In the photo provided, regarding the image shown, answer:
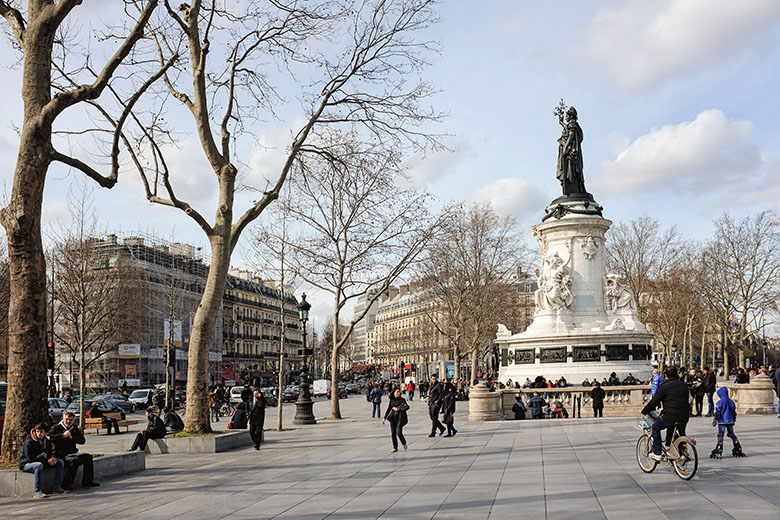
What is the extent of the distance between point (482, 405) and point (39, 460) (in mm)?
16909

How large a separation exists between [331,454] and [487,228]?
121 feet

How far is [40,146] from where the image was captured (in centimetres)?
1252

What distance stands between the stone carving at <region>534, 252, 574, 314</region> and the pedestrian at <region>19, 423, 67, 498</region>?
2811 cm

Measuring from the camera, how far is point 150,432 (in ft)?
55.6

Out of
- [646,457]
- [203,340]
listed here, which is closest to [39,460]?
[203,340]

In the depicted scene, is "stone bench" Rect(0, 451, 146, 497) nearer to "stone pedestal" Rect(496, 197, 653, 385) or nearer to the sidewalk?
the sidewalk

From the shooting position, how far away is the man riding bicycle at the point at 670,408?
37.2 ft

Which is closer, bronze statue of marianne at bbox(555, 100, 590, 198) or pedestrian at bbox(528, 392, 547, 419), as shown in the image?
pedestrian at bbox(528, 392, 547, 419)

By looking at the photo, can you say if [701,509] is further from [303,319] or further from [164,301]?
[164,301]

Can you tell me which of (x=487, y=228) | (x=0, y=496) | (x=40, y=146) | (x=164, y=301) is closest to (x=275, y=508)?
(x=0, y=496)

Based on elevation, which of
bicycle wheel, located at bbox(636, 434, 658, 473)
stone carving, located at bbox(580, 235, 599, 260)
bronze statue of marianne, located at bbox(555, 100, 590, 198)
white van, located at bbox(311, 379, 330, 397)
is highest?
bronze statue of marianne, located at bbox(555, 100, 590, 198)

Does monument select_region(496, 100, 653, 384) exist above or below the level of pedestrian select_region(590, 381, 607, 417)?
above

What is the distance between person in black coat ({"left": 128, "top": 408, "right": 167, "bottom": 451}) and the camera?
1662 cm

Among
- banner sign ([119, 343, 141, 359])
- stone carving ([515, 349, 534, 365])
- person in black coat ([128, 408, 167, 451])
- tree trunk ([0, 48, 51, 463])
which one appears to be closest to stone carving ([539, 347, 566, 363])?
stone carving ([515, 349, 534, 365])
